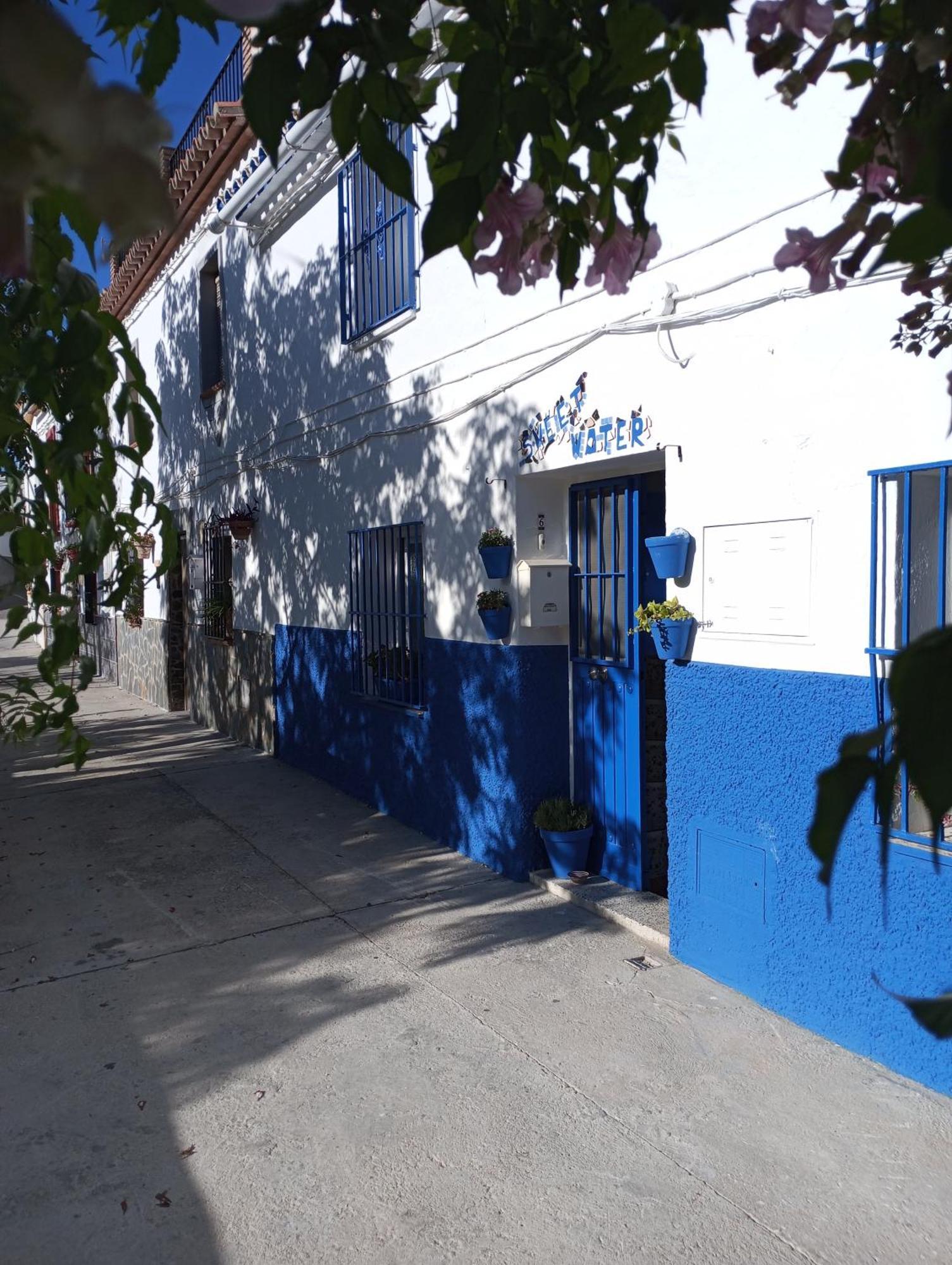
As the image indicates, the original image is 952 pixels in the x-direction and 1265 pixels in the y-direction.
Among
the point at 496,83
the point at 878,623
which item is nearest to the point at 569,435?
the point at 878,623

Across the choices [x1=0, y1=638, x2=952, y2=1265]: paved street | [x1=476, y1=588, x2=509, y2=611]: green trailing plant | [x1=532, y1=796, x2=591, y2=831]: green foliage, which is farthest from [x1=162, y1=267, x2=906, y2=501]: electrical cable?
[x1=0, y1=638, x2=952, y2=1265]: paved street

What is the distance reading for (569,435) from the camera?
5379 millimetres

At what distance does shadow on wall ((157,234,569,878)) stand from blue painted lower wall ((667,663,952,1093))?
1466mm

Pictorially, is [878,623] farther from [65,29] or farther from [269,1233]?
[65,29]

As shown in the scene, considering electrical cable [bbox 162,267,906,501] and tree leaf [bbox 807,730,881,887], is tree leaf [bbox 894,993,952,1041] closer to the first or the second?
tree leaf [bbox 807,730,881,887]

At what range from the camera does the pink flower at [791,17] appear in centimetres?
130

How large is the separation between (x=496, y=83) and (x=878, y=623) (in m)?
3.06

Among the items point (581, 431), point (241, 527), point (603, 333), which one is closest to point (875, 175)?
point (603, 333)

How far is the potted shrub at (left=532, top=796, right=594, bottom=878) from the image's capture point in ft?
18.9

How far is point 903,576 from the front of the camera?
144 inches

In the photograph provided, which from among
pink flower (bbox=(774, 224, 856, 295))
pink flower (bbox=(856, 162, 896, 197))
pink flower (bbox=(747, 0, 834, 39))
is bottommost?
pink flower (bbox=(774, 224, 856, 295))

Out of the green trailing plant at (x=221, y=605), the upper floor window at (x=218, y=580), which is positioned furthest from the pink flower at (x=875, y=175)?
the green trailing plant at (x=221, y=605)

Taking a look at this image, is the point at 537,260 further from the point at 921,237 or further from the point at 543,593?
the point at 543,593

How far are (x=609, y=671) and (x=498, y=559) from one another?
886 mm
